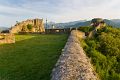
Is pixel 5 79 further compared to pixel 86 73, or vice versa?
pixel 5 79

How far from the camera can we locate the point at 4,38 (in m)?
30.5

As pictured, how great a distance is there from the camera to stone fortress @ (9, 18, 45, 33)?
55700mm

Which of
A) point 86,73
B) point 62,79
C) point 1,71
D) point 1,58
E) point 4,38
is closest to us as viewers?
point 62,79

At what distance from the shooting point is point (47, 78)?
12.8 metres

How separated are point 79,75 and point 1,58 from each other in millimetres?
10781

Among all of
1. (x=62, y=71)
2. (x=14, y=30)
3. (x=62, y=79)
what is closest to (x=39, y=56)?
(x=62, y=71)

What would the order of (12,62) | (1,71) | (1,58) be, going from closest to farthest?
(1,71)
(12,62)
(1,58)

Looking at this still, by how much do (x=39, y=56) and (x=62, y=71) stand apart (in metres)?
9.47

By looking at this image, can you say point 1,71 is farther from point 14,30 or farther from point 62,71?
point 14,30

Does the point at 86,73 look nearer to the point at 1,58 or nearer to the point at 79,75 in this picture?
the point at 79,75

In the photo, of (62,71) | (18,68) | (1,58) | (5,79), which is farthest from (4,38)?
(62,71)

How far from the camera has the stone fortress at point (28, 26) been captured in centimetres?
5570

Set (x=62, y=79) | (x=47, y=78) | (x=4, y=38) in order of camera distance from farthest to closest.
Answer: (x=4, y=38)
(x=47, y=78)
(x=62, y=79)

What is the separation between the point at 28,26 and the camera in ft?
206
